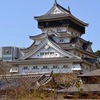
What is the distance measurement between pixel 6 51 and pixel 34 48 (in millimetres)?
22577

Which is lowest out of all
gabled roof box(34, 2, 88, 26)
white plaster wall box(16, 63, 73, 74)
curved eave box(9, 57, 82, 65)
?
white plaster wall box(16, 63, 73, 74)

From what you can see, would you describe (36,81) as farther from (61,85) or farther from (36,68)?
(36,68)

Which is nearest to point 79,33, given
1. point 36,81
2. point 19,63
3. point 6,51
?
point 19,63

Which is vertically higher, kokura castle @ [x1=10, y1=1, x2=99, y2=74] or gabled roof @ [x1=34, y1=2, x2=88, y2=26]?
gabled roof @ [x1=34, y1=2, x2=88, y2=26]

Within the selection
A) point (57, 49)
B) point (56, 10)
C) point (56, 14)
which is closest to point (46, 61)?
point (57, 49)

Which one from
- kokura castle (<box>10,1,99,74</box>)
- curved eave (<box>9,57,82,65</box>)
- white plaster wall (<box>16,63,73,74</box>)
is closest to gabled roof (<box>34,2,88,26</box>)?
kokura castle (<box>10,1,99,74</box>)

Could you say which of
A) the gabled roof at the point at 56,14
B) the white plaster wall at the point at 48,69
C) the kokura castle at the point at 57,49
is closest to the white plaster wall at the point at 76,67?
the kokura castle at the point at 57,49

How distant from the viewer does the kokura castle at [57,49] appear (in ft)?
117

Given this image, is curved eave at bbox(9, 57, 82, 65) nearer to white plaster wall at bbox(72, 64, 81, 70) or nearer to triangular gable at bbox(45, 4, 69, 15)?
white plaster wall at bbox(72, 64, 81, 70)

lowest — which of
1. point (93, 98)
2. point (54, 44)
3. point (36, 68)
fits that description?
point (93, 98)

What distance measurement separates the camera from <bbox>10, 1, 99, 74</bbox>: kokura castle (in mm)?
35812

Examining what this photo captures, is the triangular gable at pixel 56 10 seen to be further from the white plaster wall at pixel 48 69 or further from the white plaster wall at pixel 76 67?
the white plaster wall at pixel 76 67

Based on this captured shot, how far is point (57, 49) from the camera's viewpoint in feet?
120

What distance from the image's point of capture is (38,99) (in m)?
11.3
